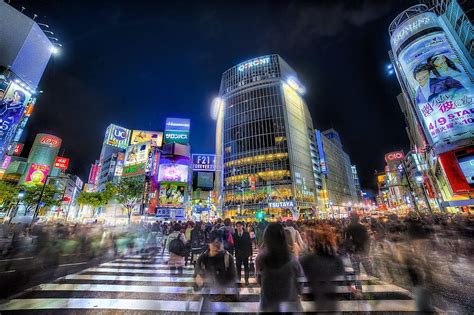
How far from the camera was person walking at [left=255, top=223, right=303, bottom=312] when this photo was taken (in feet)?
9.12

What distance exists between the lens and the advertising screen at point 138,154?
54.9 m

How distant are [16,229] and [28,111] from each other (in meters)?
19.3

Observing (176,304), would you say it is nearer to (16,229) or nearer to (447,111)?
(16,229)

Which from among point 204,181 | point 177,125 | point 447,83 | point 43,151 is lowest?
point 204,181

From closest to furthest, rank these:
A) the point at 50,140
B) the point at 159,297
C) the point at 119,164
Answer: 1. the point at 159,297
2. the point at 119,164
3. the point at 50,140

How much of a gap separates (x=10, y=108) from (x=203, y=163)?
3590cm

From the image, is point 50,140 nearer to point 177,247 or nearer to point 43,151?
point 43,151

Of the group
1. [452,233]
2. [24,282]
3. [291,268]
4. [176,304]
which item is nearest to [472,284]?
[291,268]

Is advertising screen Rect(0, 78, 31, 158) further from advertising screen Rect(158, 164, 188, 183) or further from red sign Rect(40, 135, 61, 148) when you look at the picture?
red sign Rect(40, 135, 61, 148)

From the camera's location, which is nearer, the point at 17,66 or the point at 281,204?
the point at 17,66

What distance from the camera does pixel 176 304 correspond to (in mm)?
5691

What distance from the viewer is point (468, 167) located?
88.0ft

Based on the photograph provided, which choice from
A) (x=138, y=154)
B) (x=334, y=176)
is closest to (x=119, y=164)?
(x=138, y=154)

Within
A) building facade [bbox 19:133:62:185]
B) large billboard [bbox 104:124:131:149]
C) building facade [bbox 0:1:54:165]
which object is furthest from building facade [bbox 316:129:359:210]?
building facade [bbox 19:133:62:185]
